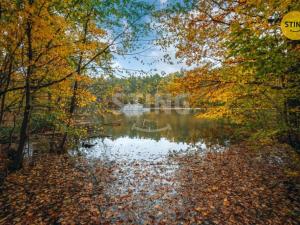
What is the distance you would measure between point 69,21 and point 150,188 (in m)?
8.11

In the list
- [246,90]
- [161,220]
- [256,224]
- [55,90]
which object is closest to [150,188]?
[161,220]

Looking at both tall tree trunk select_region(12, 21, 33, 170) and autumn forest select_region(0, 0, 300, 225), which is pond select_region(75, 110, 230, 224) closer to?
autumn forest select_region(0, 0, 300, 225)

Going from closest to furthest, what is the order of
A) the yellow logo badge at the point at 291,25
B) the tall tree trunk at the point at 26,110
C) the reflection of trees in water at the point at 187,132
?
the yellow logo badge at the point at 291,25 < the tall tree trunk at the point at 26,110 < the reflection of trees in water at the point at 187,132

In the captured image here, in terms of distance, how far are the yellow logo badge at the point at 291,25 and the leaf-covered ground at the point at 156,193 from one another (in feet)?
11.8

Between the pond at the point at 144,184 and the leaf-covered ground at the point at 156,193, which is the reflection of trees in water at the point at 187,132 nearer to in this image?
the pond at the point at 144,184

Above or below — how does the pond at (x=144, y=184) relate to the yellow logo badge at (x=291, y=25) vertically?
below

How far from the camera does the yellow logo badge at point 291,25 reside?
5.59 meters

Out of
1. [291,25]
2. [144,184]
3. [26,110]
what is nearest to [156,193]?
[144,184]

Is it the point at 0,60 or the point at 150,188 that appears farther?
the point at 0,60

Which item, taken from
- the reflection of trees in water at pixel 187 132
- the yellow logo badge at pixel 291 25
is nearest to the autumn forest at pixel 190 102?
the yellow logo badge at pixel 291 25

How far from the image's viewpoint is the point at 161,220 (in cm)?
608

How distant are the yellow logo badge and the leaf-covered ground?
11.8 ft

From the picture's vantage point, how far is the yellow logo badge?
18.3 ft

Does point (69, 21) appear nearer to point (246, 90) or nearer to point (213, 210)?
point (246, 90)
